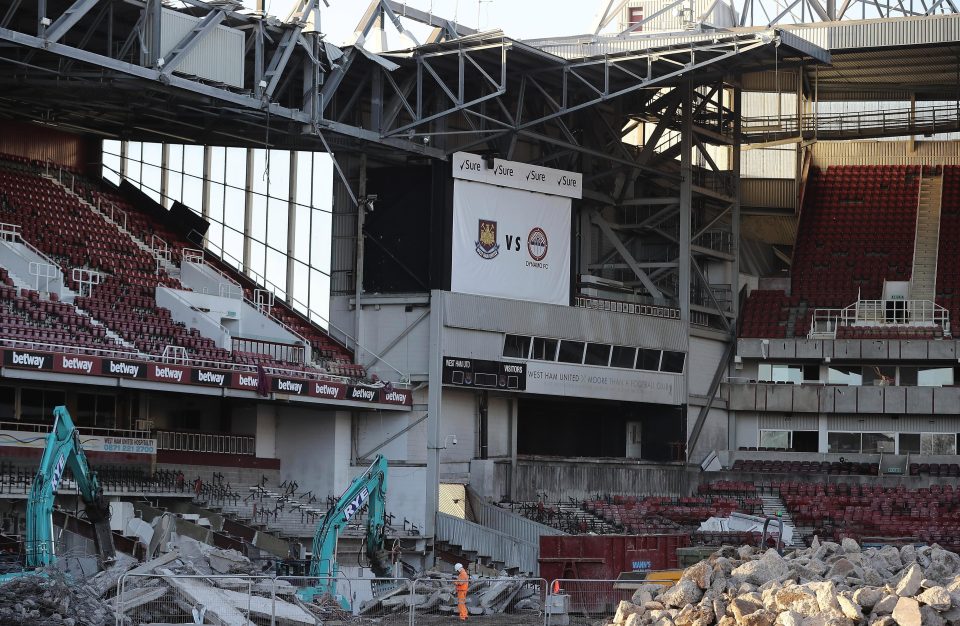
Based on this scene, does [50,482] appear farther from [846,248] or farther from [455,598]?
[846,248]

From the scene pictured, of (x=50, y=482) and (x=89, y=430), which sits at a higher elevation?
(x=89, y=430)

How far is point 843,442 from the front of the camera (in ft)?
193

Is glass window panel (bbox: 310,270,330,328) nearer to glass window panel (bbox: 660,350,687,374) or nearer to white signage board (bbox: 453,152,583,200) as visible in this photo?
white signage board (bbox: 453,152,583,200)

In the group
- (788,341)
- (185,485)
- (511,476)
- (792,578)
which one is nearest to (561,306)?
(511,476)

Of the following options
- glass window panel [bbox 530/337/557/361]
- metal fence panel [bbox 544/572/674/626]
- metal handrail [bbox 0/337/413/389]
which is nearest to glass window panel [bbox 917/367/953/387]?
glass window panel [bbox 530/337/557/361]

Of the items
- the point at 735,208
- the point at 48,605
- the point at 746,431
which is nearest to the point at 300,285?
the point at 735,208

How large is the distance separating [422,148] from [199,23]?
9.07 metres

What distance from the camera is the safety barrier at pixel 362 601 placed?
92.0ft

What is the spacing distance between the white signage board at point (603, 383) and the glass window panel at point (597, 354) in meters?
0.20

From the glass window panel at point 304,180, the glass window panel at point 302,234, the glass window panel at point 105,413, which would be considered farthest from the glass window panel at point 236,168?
the glass window panel at point 105,413

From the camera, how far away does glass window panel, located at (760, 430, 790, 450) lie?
59594 millimetres

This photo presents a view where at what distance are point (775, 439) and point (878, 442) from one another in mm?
3719

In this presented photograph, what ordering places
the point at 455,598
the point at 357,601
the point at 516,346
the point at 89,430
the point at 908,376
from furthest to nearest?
the point at 908,376 → the point at 516,346 → the point at 89,430 → the point at 357,601 → the point at 455,598

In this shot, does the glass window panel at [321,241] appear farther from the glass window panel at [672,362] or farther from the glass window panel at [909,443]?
the glass window panel at [909,443]
